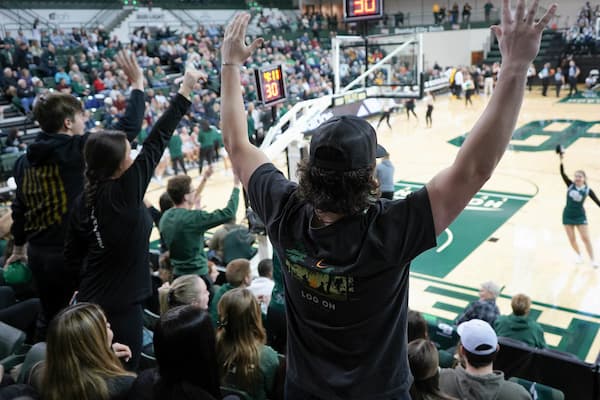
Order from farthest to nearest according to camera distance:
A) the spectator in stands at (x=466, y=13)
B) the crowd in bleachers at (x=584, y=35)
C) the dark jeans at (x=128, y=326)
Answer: the spectator in stands at (x=466, y=13) < the crowd in bleachers at (x=584, y=35) < the dark jeans at (x=128, y=326)

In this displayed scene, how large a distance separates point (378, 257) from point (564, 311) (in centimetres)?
600

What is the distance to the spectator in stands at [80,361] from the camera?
2.29 meters

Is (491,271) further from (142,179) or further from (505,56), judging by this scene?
(505,56)

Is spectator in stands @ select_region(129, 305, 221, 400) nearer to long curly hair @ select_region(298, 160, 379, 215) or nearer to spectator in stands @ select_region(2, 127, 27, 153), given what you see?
long curly hair @ select_region(298, 160, 379, 215)

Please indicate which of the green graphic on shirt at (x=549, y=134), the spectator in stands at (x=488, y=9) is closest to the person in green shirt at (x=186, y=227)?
the green graphic on shirt at (x=549, y=134)

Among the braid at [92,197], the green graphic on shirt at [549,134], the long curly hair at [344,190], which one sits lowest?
the green graphic on shirt at [549,134]

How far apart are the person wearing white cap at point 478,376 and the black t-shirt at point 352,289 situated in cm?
183

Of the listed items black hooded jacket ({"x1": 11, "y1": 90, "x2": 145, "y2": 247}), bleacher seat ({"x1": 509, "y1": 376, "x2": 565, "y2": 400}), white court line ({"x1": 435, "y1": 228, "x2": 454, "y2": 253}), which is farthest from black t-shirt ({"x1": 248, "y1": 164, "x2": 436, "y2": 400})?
white court line ({"x1": 435, "y1": 228, "x2": 454, "y2": 253})

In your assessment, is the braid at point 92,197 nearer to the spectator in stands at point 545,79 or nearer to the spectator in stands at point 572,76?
the spectator in stands at point 572,76

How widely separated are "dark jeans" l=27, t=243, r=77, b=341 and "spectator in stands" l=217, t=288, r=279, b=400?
93cm

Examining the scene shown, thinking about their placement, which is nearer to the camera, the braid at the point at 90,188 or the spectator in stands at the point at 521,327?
the braid at the point at 90,188

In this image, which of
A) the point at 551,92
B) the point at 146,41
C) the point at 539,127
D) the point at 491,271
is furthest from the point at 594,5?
the point at 491,271

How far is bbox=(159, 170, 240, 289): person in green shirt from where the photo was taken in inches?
184

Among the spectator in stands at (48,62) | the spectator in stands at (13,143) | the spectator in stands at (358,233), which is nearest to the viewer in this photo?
the spectator in stands at (358,233)
